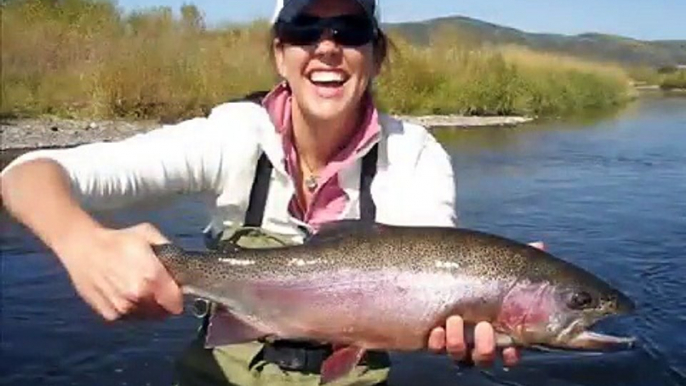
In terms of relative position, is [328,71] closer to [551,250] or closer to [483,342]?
[483,342]

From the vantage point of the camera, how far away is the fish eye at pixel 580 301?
8.32 feet

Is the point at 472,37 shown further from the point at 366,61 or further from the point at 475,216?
the point at 366,61

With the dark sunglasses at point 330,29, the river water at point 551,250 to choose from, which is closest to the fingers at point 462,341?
the dark sunglasses at point 330,29

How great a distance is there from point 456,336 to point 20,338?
5.64 m

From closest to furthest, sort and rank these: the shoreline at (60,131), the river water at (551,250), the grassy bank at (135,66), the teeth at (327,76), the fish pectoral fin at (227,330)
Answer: the fish pectoral fin at (227,330) < the teeth at (327,76) < the river water at (551,250) < the shoreline at (60,131) < the grassy bank at (135,66)

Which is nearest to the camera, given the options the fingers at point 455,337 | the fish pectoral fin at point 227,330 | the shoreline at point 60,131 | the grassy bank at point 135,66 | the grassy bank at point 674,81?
the fingers at point 455,337

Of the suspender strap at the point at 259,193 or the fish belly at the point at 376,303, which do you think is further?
the suspender strap at the point at 259,193

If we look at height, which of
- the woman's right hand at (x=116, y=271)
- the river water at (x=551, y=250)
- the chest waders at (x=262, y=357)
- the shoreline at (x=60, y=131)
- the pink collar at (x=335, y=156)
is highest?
the pink collar at (x=335, y=156)

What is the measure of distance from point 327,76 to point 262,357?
81 cm

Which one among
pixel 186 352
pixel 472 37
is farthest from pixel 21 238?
pixel 472 37

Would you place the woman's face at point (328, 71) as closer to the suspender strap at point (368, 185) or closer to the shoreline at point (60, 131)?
the suspender strap at point (368, 185)

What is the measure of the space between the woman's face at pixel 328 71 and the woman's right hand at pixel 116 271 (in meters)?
0.71

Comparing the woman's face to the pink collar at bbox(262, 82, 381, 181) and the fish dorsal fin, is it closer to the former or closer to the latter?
the pink collar at bbox(262, 82, 381, 181)

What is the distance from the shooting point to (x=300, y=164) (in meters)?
2.82
